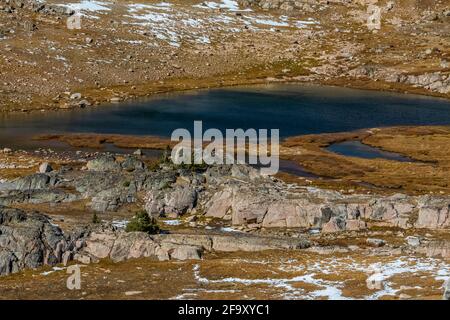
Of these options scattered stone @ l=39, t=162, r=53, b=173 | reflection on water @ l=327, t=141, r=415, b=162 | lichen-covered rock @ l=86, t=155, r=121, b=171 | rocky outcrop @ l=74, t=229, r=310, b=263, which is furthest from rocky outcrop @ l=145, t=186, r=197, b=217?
reflection on water @ l=327, t=141, r=415, b=162

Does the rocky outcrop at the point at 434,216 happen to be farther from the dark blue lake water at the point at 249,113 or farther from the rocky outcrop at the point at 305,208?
the dark blue lake water at the point at 249,113

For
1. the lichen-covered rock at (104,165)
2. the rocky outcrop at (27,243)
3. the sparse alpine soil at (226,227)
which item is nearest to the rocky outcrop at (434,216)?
the sparse alpine soil at (226,227)

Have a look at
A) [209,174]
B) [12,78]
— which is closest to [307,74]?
[12,78]

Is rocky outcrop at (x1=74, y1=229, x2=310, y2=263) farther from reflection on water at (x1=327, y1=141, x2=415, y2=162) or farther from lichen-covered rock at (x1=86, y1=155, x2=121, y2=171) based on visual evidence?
reflection on water at (x1=327, y1=141, x2=415, y2=162)

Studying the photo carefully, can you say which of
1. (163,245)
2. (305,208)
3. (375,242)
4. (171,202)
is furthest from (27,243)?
(375,242)

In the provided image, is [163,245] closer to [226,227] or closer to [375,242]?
[226,227]
